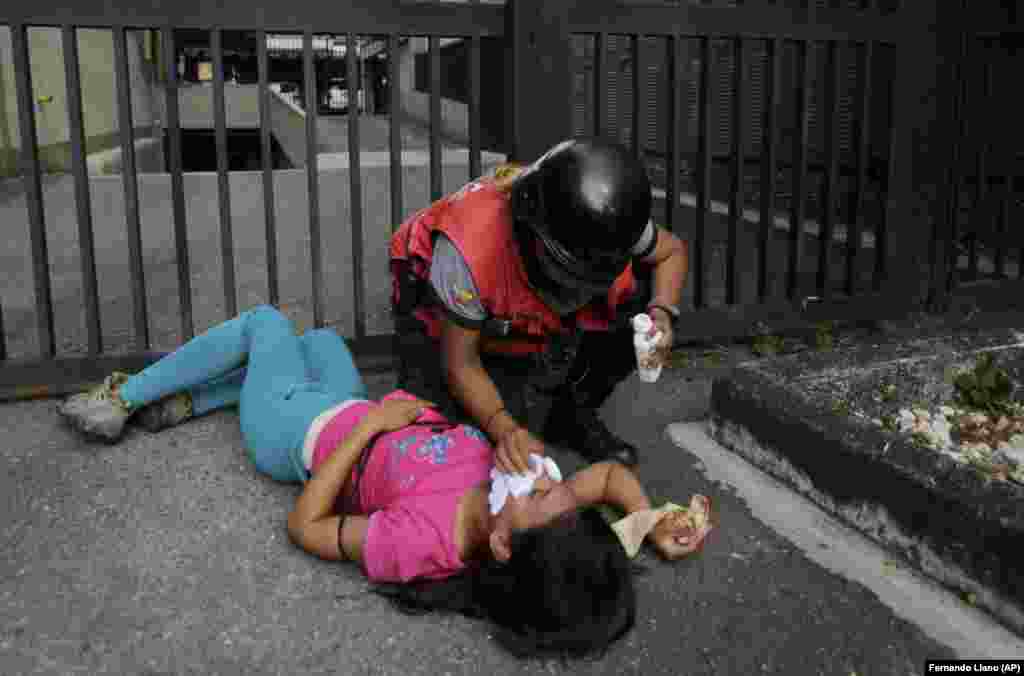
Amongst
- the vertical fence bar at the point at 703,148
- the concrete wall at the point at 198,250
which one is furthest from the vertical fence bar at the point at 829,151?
the concrete wall at the point at 198,250

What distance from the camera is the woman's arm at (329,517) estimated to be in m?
2.51

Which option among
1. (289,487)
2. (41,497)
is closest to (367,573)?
(289,487)

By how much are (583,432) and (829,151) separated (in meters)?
1.94

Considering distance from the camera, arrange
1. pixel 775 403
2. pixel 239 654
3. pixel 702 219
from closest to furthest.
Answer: pixel 239 654
pixel 775 403
pixel 702 219

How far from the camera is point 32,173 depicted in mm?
3553

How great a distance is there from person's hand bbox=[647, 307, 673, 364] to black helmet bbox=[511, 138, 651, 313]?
31 cm

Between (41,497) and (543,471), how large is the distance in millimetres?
1515

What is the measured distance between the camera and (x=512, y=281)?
Result: 2883mm

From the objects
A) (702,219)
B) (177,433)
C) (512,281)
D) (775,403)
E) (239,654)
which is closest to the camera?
(239,654)

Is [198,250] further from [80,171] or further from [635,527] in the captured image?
[635,527]

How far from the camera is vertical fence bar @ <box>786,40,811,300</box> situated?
169 inches

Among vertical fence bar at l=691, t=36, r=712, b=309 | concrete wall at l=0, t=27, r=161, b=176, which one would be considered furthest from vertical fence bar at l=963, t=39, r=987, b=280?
concrete wall at l=0, t=27, r=161, b=176

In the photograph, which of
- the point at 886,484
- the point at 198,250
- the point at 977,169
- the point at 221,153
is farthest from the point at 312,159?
the point at 977,169

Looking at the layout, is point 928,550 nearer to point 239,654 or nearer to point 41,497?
point 239,654
